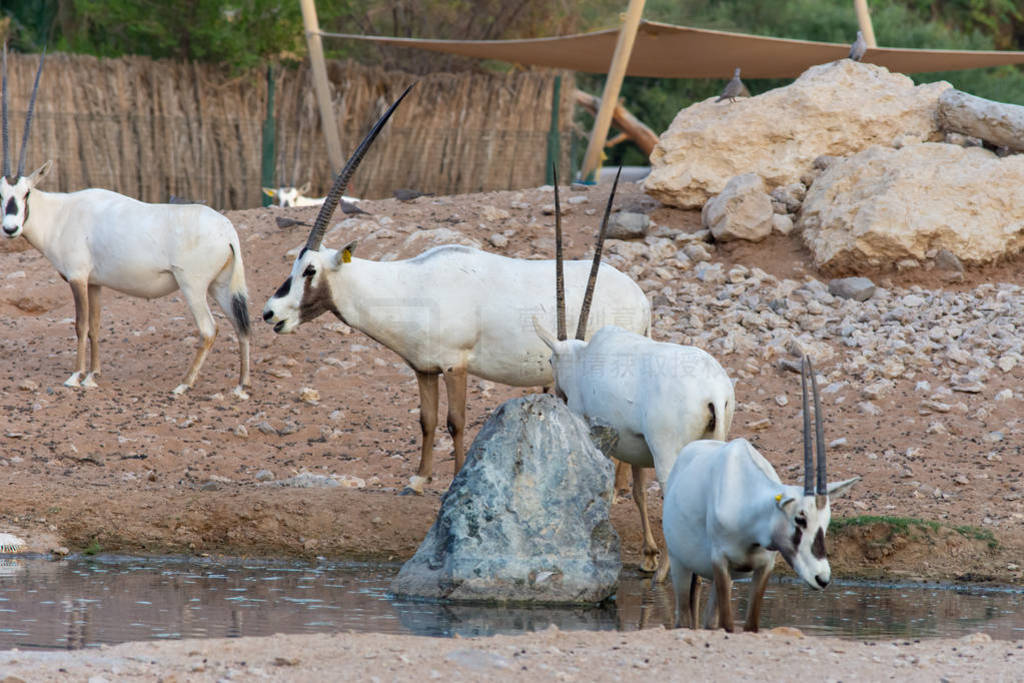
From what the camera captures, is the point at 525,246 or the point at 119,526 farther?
the point at 525,246

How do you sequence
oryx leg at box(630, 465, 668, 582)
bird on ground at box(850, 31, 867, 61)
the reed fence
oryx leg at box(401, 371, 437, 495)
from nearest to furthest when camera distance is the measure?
oryx leg at box(630, 465, 668, 582), oryx leg at box(401, 371, 437, 495), bird on ground at box(850, 31, 867, 61), the reed fence

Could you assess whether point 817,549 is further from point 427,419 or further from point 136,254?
point 136,254

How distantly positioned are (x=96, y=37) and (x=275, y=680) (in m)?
18.8

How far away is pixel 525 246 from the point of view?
41.7 ft

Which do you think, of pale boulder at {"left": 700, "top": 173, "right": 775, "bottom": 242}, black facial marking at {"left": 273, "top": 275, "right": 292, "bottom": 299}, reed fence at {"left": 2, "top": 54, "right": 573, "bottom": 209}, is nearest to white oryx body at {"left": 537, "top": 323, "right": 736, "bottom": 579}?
black facial marking at {"left": 273, "top": 275, "right": 292, "bottom": 299}

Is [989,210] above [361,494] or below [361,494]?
above

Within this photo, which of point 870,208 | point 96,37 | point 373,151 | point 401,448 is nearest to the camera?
point 401,448

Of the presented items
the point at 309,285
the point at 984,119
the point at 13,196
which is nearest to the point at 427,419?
the point at 309,285

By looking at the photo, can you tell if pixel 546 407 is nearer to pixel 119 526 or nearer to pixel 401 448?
pixel 119 526

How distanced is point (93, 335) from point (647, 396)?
5963mm

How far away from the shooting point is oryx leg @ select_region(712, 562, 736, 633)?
5.33 meters

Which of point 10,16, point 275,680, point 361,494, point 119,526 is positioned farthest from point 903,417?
point 10,16

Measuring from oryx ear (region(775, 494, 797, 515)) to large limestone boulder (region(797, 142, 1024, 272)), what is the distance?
722 centimetres

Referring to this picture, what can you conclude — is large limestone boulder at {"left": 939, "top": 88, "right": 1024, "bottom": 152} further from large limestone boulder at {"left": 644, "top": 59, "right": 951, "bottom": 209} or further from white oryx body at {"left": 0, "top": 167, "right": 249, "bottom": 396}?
white oryx body at {"left": 0, "top": 167, "right": 249, "bottom": 396}
